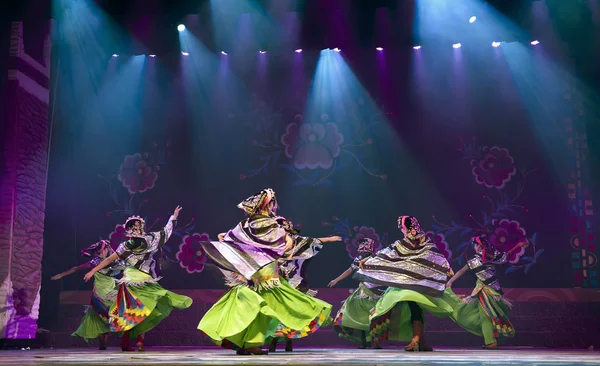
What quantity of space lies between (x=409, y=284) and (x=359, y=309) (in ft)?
4.95

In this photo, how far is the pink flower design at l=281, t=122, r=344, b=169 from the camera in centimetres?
1078

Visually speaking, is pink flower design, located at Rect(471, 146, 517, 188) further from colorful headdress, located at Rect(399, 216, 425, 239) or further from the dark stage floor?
the dark stage floor

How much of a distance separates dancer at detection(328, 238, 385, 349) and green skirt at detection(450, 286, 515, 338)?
1.12 metres

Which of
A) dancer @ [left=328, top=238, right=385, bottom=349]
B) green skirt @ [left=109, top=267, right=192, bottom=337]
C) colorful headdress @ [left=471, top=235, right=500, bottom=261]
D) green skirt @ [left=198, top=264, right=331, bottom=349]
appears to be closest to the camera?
green skirt @ [left=198, top=264, right=331, bottom=349]

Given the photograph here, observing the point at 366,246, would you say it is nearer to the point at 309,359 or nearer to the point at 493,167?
the point at 493,167

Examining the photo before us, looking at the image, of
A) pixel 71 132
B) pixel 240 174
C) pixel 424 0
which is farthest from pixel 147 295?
pixel 424 0

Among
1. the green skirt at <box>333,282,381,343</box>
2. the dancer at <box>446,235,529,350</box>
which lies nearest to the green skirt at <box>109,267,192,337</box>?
the green skirt at <box>333,282,381,343</box>

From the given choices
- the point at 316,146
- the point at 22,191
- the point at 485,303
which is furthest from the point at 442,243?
the point at 22,191

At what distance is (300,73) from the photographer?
10.9 meters

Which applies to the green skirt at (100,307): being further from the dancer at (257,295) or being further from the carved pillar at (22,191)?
the dancer at (257,295)

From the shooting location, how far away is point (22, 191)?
10500mm

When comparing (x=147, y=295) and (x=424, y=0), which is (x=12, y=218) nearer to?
(x=147, y=295)

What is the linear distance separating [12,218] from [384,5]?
575cm

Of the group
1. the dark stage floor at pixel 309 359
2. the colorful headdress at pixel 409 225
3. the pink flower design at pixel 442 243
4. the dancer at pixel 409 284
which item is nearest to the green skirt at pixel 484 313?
the pink flower design at pixel 442 243
